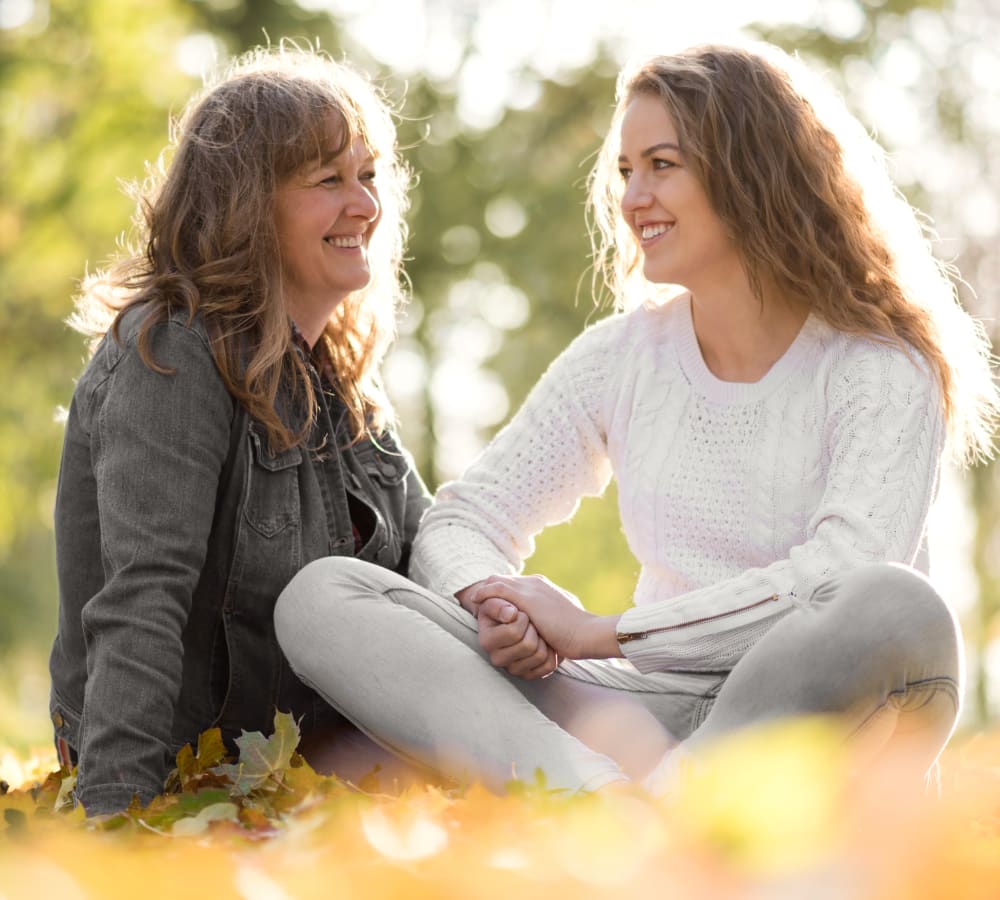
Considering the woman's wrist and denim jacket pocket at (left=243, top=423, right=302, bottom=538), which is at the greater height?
denim jacket pocket at (left=243, top=423, right=302, bottom=538)

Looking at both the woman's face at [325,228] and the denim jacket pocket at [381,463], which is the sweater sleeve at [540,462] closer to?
the denim jacket pocket at [381,463]

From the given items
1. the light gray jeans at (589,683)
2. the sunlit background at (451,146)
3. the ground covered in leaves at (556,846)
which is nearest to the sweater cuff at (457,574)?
the light gray jeans at (589,683)

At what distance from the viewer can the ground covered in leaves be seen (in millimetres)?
1198

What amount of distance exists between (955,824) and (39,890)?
915 mm

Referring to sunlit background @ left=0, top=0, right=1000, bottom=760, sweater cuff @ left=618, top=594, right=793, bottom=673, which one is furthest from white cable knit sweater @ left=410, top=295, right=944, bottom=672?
sunlit background @ left=0, top=0, right=1000, bottom=760

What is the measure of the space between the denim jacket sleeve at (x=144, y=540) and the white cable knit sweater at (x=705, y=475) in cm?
64

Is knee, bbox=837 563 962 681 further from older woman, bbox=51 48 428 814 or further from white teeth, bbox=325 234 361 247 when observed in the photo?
white teeth, bbox=325 234 361 247

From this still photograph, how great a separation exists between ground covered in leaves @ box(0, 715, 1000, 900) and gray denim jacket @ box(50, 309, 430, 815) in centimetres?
29

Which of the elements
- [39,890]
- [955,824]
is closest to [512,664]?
[955,824]

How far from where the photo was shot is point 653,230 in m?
3.07

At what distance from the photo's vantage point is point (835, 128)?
3.13m

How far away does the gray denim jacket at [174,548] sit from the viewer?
245 cm

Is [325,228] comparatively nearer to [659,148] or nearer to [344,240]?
[344,240]

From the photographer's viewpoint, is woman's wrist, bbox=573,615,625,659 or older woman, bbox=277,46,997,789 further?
woman's wrist, bbox=573,615,625,659
